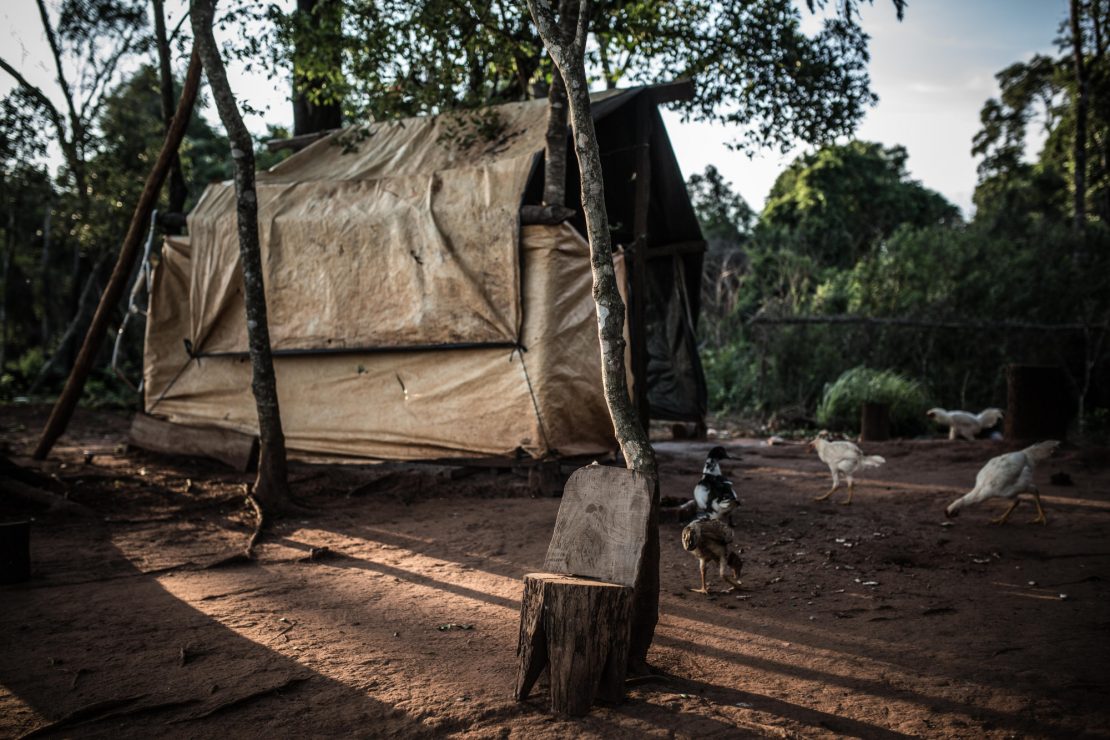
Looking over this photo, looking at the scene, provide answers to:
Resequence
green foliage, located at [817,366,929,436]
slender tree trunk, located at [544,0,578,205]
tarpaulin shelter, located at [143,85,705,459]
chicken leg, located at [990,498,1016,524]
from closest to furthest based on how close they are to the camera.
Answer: chicken leg, located at [990,498,1016,524]
slender tree trunk, located at [544,0,578,205]
tarpaulin shelter, located at [143,85,705,459]
green foliage, located at [817,366,929,436]

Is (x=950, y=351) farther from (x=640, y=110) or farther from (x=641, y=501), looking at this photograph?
(x=641, y=501)

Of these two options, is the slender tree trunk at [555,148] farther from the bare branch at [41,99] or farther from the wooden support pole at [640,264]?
the bare branch at [41,99]

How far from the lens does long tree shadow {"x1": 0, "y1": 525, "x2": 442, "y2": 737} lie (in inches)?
108

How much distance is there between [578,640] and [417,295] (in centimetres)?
524

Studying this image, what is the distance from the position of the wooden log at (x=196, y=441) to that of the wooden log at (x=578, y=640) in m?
6.32

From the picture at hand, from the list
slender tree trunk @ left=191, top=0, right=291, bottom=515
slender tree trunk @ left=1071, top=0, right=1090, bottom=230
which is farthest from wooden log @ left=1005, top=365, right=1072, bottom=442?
slender tree trunk @ left=191, top=0, right=291, bottom=515

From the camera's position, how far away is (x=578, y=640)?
2791mm

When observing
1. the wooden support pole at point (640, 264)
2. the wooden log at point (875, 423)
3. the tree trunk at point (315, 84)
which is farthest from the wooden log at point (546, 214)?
the wooden log at point (875, 423)

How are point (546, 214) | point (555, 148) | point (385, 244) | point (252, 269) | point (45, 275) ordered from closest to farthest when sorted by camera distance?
point (252, 269), point (546, 214), point (555, 148), point (385, 244), point (45, 275)

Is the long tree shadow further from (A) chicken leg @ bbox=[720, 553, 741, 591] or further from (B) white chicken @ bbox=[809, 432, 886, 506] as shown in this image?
(B) white chicken @ bbox=[809, 432, 886, 506]

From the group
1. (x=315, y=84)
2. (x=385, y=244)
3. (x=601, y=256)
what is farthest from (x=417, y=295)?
(x=315, y=84)

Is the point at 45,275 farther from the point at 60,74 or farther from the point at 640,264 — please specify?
the point at 640,264

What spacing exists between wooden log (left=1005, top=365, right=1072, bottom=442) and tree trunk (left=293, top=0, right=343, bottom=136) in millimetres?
8629

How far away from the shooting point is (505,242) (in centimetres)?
710
